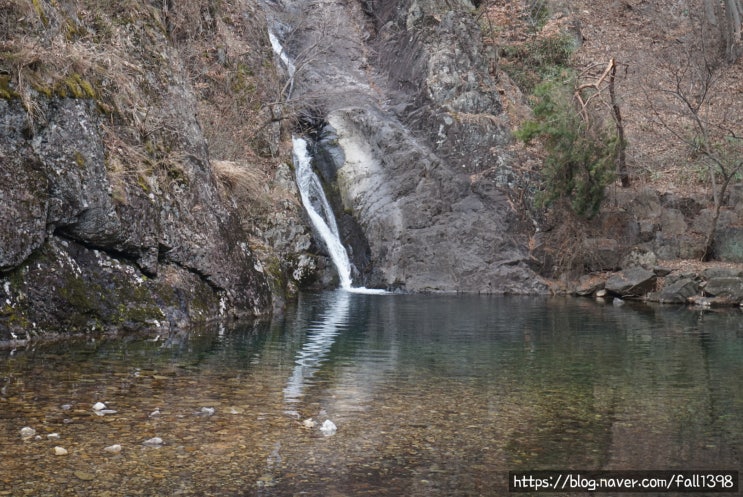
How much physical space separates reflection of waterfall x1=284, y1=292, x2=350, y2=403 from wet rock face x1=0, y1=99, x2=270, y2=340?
2.05 meters

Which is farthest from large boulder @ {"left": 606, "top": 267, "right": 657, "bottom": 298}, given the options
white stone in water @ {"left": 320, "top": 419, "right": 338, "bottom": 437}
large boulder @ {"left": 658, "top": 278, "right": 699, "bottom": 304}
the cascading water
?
white stone in water @ {"left": 320, "top": 419, "right": 338, "bottom": 437}

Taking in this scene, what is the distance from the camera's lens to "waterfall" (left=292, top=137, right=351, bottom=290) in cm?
2697

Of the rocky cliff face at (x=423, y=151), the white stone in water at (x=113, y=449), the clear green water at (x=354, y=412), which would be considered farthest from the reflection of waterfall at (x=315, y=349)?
the rocky cliff face at (x=423, y=151)

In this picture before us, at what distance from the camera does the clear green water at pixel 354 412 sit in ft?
15.3

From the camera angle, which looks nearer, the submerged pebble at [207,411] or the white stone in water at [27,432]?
the white stone in water at [27,432]

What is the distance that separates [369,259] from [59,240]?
58.1 ft

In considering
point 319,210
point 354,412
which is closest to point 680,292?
point 319,210

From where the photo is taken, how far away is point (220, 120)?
73.0ft

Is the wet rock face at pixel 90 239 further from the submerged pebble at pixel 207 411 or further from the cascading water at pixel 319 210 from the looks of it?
the cascading water at pixel 319 210

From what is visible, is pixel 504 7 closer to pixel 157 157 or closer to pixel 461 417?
pixel 157 157

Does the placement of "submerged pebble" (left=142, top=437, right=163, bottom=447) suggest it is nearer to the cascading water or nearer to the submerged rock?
the submerged rock

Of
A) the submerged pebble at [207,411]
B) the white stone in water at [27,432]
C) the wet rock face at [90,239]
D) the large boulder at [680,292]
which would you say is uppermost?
the wet rock face at [90,239]

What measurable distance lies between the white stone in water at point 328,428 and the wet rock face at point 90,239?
5599 mm

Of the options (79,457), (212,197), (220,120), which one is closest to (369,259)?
(220,120)
